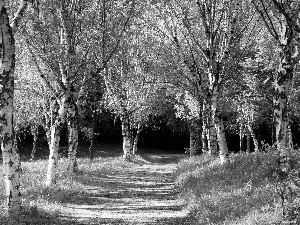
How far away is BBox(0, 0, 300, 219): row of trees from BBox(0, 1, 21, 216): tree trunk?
0.09ft

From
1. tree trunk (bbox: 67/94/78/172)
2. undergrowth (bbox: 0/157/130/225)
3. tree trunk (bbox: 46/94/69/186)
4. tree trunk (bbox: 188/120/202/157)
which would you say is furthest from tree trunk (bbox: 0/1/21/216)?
tree trunk (bbox: 188/120/202/157)

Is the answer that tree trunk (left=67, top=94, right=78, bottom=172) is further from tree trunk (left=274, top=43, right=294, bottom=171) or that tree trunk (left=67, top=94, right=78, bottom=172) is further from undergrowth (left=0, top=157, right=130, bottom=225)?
tree trunk (left=274, top=43, right=294, bottom=171)

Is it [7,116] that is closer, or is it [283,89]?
[7,116]

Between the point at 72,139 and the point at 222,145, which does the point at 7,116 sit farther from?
the point at 72,139

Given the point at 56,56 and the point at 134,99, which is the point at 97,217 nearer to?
the point at 56,56

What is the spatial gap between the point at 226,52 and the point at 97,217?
34.6 feet

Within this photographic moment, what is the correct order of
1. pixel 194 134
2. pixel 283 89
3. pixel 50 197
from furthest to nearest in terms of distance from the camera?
pixel 194 134
pixel 50 197
pixel 283 89

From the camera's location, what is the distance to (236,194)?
12484 millimetres

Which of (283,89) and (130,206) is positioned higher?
(283,89)

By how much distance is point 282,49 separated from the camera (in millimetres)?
12516

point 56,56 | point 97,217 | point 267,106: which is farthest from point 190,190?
point 267,106

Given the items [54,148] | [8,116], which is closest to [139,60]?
[54,148]

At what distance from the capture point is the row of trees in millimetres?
12273

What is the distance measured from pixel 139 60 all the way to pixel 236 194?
29479mm
